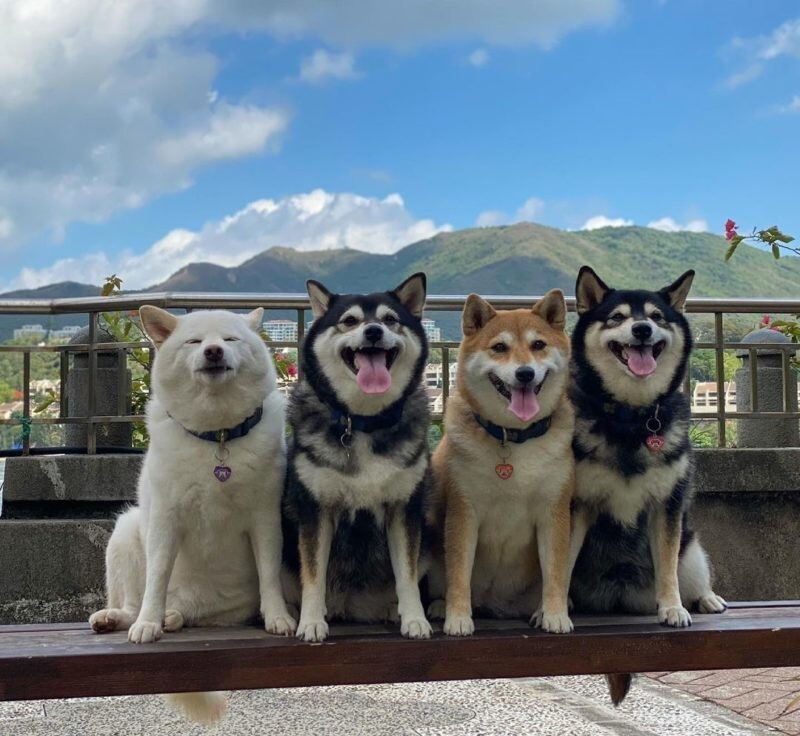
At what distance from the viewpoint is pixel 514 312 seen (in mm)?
2904

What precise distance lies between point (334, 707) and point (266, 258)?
92608 millimetres

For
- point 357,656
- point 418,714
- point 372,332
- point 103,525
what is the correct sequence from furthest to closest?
1. point 103,525
2. point 418,714
3. point 372,332
4. point 357,656

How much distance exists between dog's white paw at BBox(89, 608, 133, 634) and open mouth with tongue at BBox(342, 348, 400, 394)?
1134 millimetres

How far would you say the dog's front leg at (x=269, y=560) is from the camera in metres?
2.72

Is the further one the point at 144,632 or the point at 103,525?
the point at 103,525

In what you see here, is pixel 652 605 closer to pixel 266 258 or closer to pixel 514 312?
pixel 514 312

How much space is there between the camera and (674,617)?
2.72m

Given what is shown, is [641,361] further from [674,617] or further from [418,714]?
[418,714]

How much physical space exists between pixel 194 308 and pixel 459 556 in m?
3.07

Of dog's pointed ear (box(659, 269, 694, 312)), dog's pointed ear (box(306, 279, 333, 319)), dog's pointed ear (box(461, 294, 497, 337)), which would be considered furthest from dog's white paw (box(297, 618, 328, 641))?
dog's pointed ear (box(659, 269, 694, 312))

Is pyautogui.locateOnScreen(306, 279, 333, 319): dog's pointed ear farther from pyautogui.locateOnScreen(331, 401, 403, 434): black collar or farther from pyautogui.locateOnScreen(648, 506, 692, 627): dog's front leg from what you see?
pyautogui.locateOnScreen(648, 506, 692, 627): dog's front leg

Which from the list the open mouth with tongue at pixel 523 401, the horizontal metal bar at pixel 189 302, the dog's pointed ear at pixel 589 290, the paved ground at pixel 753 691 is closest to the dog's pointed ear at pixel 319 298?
the open mouth with tongue at pixel 523 401

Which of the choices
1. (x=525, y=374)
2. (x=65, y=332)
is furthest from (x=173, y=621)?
(x=65, y=332)

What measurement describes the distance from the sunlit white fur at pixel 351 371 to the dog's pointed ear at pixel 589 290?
2.04ft
